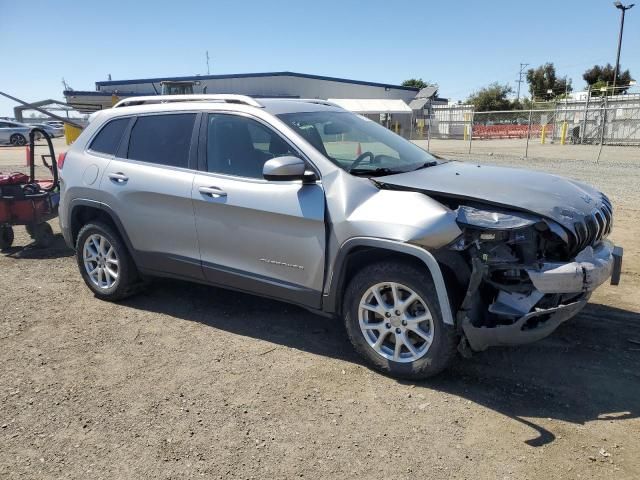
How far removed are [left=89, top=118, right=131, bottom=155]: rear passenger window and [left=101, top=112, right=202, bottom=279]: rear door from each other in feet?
0.34

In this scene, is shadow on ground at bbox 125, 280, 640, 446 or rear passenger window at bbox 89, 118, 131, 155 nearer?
shadow on ground at bbox 125, 280, 640, 446

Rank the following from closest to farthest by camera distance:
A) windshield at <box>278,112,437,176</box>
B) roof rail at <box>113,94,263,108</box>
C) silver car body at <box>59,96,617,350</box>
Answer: silver car body at <box>59,96,617,350</box> → windshield at <box>278,112,437,176</box> → roof rail at <box>113,94,263,108</box>

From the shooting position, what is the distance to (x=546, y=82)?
7069 centimetres

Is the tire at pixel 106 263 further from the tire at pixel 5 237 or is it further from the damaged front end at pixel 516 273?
the damaged front end at pixel 516 273

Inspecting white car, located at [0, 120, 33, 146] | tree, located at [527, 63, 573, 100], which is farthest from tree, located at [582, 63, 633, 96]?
white car, located at [0, 120, 33, 146]

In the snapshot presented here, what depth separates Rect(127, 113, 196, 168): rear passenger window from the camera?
454 cm

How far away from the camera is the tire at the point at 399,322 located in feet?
11.2

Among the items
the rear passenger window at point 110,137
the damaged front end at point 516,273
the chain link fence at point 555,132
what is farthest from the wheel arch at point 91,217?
the chain link fence at point 555,132

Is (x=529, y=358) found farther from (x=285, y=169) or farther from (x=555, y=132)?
(x=555, y=132)

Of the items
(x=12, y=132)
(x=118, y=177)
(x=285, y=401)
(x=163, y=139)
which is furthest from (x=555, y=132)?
(x=285, y=401)

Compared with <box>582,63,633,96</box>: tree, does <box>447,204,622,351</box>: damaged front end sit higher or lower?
lower

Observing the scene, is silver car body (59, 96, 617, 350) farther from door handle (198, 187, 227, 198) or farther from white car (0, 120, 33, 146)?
white car (0, 120, 33, 146)

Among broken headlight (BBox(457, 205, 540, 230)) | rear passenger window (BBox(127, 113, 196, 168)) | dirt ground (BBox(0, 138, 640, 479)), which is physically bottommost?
dirt ground (BBox(0, 138, 640, 479))

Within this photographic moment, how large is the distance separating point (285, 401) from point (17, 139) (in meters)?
35.0
